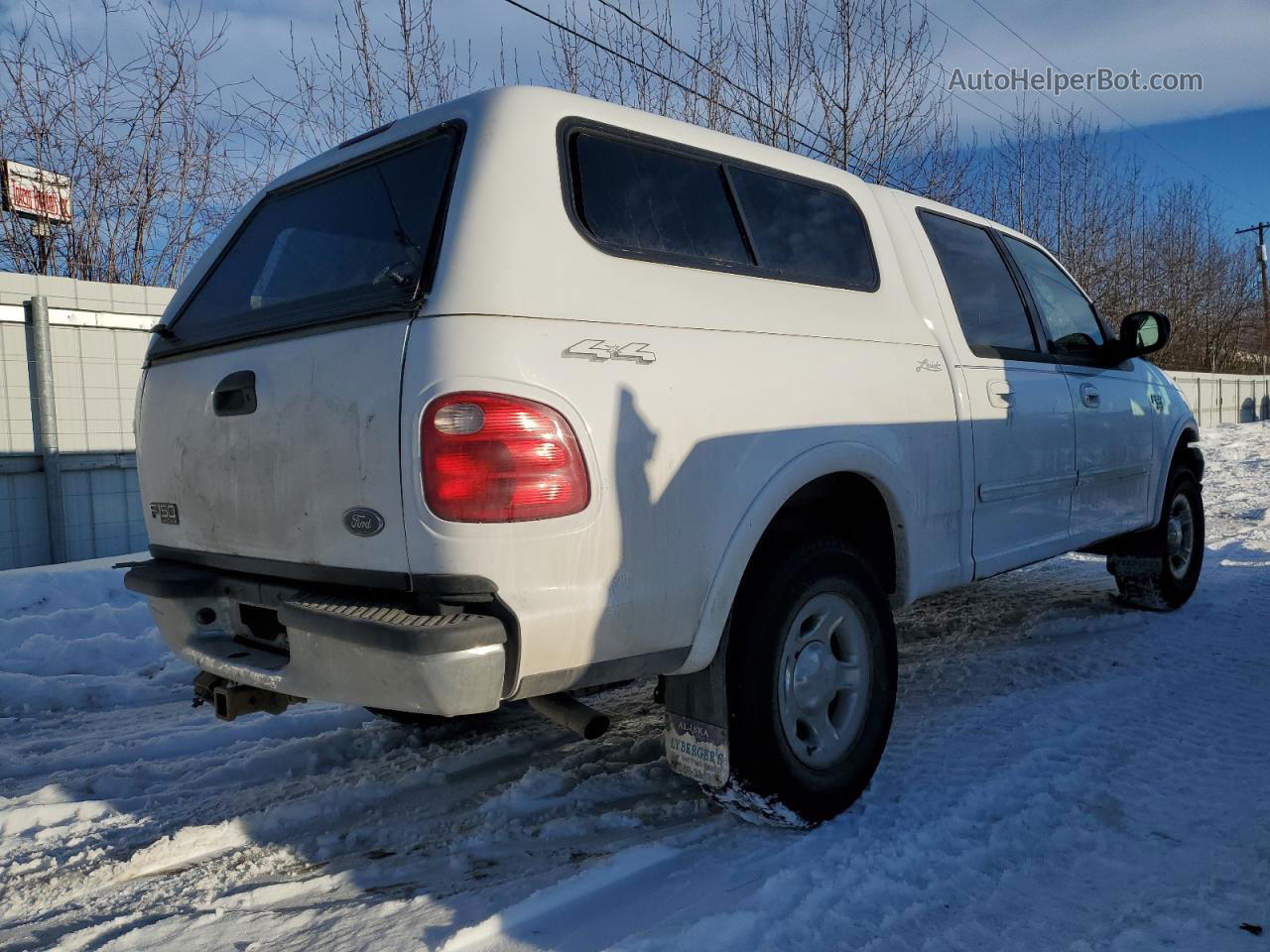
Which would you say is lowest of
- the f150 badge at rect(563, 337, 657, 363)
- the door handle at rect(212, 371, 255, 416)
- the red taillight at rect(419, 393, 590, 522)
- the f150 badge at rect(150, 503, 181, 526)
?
the f150 badge at rect(150, 503, 181, 526)

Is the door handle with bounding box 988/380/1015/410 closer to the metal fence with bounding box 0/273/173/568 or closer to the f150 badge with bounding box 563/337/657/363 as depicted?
the f150 badge with bounding box 563/337/657/363

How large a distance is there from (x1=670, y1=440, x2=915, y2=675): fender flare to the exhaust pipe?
243mm

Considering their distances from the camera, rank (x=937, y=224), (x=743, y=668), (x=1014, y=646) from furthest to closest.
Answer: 1. (x=1014, y=646)
2. (x=937, y=224)
3. (x=743, y=668)

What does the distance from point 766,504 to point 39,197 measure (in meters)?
10.1

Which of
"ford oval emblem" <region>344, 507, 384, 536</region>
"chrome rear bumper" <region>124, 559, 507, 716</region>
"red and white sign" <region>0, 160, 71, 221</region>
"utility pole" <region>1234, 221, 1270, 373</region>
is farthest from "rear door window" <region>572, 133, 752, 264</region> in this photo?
"utility pole" <region>1234, 221, 1270, 373</region>

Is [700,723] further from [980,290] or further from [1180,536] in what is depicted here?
[1180,536]

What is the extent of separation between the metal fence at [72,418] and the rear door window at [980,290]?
20.7 feet

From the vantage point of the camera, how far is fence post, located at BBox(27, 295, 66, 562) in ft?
23.6

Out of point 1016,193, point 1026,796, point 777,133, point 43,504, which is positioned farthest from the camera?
point 1016,193

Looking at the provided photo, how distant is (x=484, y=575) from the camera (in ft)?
6.83

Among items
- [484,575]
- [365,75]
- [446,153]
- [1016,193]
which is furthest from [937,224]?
[1016,193]

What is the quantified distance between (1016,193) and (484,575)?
18920mm

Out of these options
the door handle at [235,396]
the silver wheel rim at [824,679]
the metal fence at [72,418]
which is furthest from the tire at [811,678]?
the metal fence at [72,418]

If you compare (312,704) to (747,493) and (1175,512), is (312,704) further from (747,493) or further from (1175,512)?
(1175,512)
